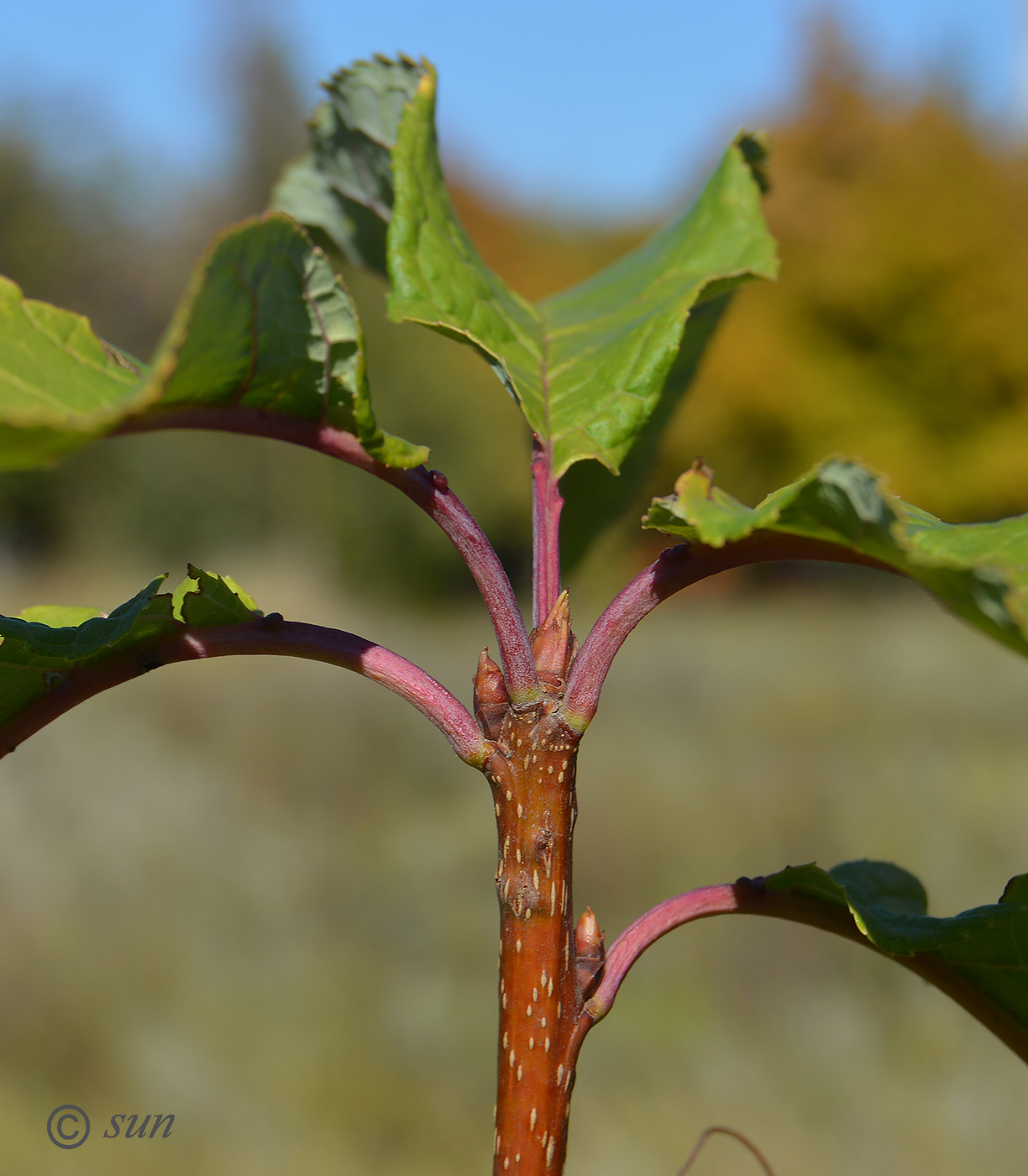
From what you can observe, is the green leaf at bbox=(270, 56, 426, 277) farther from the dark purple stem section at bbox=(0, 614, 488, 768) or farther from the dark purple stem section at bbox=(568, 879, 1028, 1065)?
the dark purple stem section at bbox=(568, 879, 1028, 1065)

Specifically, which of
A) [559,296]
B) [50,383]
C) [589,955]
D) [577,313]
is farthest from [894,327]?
[50,383]

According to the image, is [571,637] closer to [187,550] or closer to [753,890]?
[753,890]

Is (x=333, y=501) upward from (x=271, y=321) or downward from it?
upward

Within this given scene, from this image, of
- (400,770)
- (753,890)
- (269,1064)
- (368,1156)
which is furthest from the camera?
(400,770)

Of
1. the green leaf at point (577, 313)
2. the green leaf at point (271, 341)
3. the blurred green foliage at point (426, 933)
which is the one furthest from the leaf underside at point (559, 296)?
the blurred green foliage at point (426, 933)

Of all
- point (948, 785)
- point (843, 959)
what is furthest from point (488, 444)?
point (843, 959)

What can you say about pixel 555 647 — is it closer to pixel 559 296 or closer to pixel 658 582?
pixel 658 582

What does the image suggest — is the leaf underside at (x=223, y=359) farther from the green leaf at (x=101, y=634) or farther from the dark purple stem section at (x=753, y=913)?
the dark purple stem section at (x=753, y=913)
